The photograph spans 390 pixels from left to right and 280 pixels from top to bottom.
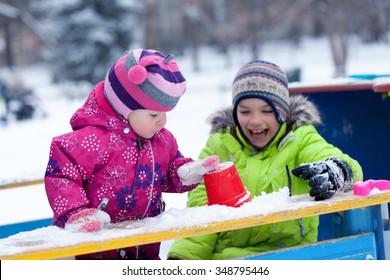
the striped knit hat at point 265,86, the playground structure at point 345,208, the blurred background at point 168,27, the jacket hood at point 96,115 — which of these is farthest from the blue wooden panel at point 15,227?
the blurred background at point 168,27

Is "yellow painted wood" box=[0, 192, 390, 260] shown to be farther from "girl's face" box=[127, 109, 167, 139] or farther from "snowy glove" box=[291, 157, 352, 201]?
"girl's face" box=[127, 109, 167, 139]

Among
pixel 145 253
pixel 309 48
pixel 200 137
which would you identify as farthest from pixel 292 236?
pixel 309 48

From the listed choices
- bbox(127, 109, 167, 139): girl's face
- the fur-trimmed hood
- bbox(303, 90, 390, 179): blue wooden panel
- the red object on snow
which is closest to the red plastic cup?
bbox(127, 109, 167, 139): girl's face

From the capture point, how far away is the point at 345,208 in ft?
6.79

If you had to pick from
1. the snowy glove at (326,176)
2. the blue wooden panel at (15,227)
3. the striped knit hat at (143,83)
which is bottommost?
the blue wooden panel at (15,227)

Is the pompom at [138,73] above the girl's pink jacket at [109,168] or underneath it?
above

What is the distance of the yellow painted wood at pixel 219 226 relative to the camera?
170 centimetres

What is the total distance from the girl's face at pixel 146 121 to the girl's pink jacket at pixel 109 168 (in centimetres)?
3

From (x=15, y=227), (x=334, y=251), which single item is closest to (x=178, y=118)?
(x=15, y=227)

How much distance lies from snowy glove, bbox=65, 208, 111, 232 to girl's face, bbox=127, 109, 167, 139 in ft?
1.43

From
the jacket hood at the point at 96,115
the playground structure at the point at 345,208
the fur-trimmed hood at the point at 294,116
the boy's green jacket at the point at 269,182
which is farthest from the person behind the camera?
the fur-trimmed hood at the point at 294,116

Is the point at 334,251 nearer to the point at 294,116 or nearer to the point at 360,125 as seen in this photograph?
the point at 294,116

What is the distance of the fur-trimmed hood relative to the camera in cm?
297

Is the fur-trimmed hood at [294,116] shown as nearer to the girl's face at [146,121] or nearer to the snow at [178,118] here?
the snow at [178,118]
